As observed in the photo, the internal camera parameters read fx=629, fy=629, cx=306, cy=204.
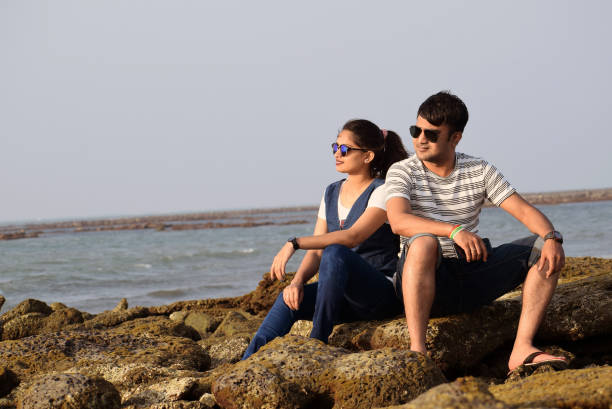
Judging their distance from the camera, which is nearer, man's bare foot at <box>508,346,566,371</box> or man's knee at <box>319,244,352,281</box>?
man's bare foot at <box>508,346,566,371</box>

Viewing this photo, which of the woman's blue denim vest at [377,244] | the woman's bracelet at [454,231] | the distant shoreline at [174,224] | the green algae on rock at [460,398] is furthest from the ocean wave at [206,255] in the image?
the distant shoreline at [174,224]

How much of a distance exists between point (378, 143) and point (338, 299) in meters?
1.19

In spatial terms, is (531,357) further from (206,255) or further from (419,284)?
(206,255)

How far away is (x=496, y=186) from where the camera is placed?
Result: 3.82 meters

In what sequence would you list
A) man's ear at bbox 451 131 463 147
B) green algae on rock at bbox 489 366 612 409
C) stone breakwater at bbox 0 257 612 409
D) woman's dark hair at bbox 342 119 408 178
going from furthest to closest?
woman's dark hair at bbox 342 119 408 178 < man's ear at bbox 451 131 463 147 < stone breakwater at bbox 0 257 612 409 < green algae on rock at bbox 489 366 612 409

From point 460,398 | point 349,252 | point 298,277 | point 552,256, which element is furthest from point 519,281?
point 460,398

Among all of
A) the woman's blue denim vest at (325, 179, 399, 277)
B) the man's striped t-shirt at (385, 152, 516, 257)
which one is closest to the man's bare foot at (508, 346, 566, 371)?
the man's striped t-shirt at (385, 152, 516, 257)

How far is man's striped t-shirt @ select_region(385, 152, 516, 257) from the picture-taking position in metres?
3.82

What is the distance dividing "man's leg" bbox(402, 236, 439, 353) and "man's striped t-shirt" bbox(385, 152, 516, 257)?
1.10 ft

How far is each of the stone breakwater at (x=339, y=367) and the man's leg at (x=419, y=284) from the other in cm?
19

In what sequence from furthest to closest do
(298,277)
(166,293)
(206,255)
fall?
(206,255) < (166,293) < (298,277)

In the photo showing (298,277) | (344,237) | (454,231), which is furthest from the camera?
(298,277)

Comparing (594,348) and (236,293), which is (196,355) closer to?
(594,348)

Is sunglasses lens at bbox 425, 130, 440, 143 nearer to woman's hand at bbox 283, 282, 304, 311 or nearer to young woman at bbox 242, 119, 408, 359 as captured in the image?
young woman at bbox 242, 119, 408, 359
